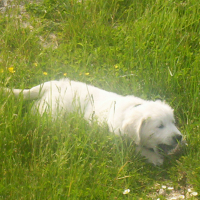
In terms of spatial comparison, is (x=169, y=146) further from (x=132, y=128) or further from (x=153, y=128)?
(x=132, y=128)

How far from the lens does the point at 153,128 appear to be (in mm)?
3521

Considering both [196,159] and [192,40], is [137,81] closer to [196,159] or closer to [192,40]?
[192,40]

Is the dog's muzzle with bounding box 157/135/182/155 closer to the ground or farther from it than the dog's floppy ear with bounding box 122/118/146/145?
closer to the ground

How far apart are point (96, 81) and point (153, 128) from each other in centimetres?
159

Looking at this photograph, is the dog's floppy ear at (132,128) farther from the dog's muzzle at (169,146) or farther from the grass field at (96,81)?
the dog's muzzle at (169,146)

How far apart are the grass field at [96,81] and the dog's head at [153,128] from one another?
0.14 metres

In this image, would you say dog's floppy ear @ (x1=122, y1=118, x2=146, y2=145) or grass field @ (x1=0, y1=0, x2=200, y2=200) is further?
dog's floppy ear @ (x1=122, y1=118, x2=146, y2=145)

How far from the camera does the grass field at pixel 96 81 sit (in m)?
2.97

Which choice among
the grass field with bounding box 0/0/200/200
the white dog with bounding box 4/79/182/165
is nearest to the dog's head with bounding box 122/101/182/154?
the white dog with bounding box 4/79/182/165

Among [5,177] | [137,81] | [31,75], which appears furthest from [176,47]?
[5,177]

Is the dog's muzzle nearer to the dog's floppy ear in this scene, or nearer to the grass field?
the grass field

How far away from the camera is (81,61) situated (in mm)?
5215

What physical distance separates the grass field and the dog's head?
0.48ft

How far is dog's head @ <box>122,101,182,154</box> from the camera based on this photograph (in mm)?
3496
